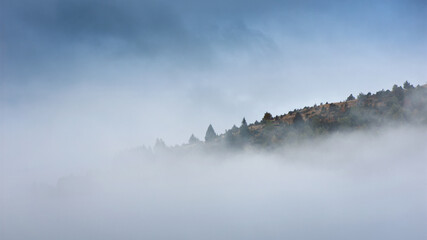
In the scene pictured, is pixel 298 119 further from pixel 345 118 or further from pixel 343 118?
pixel 345 118

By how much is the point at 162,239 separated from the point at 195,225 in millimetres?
11709

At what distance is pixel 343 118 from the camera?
404 ft

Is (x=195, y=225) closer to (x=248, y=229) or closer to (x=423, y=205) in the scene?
(x=248, y=229)

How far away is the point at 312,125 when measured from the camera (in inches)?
5069

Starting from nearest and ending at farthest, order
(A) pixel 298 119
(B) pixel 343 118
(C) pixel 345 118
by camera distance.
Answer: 1. (C) pixel 345 118
2. (B) pixel 343 118
3. (A) pixel 298 119

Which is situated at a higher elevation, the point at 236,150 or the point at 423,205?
the point at 236,150

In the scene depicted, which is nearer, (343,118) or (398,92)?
(398,92)

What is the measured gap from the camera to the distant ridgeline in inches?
4464

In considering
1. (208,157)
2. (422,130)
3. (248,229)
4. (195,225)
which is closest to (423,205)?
(422,130)

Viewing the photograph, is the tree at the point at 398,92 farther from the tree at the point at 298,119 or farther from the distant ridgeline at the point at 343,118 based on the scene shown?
the tree at the point at 298,119

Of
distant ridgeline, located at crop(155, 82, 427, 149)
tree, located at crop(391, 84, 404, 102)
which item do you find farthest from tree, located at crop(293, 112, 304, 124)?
tree, located at crop(391, 84, 404, 102)

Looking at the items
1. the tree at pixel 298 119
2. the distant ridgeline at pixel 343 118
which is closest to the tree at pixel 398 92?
the distant ridgeline at pixel 343 118

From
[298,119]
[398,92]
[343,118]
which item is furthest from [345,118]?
[398,92]

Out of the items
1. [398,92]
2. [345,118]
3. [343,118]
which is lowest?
[345,118]
